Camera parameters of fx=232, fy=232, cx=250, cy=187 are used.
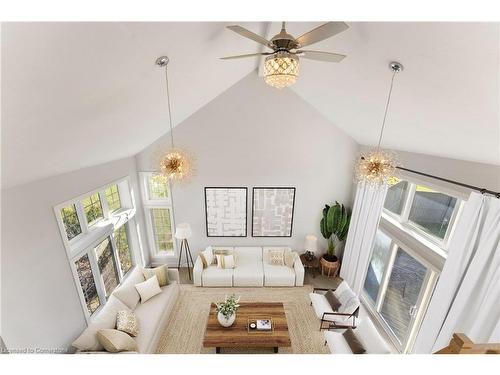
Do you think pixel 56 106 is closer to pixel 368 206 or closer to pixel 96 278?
pixel 96 278

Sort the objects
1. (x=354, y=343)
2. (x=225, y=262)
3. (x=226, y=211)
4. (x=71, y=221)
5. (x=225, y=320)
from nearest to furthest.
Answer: (x=354, y=343) → (x=71, y=221) → (x=225, y=320) → (x=225, y=262) → (x=226, y=211)

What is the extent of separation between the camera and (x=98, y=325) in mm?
3293

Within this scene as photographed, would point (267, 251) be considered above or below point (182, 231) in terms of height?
below

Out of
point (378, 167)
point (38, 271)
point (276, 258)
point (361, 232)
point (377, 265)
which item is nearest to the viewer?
point (378, 167)

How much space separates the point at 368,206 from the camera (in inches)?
A: 175

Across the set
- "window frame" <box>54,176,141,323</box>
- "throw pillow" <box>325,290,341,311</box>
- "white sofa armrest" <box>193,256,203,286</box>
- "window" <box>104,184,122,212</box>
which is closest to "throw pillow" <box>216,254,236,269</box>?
"white sofa armrest" <box>193,256,203,286</box>

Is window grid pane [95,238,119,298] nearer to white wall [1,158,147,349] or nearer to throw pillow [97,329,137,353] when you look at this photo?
white wall [1,158,147,349]

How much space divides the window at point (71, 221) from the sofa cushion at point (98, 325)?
1212 millimetres

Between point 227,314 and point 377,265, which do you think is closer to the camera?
point 227,314

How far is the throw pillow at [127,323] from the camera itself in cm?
339

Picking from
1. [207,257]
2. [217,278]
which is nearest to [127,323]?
[217,278]

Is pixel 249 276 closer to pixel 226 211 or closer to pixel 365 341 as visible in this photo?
pixel 226 211

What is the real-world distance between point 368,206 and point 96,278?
4.99 m

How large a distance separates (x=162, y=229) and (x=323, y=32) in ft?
17.2
